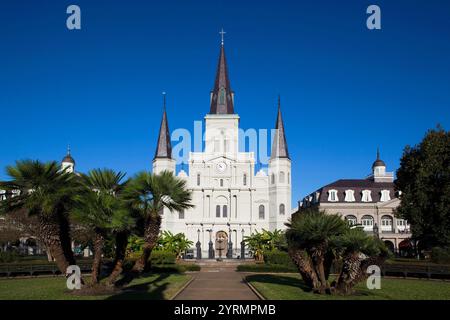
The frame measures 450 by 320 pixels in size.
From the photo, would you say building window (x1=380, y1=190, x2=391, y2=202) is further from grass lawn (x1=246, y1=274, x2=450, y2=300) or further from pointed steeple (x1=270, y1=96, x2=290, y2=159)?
grass lawn (x1=246, y1=274, x2=450, y2=300)

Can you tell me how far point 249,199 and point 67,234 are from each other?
4926cm

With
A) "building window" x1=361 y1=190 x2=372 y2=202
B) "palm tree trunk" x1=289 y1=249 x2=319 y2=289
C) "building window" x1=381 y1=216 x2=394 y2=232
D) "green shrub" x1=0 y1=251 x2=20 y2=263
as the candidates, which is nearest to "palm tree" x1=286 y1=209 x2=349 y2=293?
"palm tree trunk" x1=289 y1=249 x2=319 y2=289

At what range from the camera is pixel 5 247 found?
64500mm

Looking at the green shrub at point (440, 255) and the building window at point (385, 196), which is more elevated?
the building window at point (385, 196)

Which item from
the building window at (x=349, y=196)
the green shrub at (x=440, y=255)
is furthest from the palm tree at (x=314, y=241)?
the building window at (x=349, y=196)

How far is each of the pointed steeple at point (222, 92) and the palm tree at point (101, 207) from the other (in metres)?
51.3

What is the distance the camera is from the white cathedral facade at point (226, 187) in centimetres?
6794

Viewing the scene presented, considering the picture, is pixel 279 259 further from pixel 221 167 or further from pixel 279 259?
pixel 221 167

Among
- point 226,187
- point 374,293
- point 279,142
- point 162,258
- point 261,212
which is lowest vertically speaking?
point 374,293

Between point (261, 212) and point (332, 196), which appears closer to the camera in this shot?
point (261, 212)

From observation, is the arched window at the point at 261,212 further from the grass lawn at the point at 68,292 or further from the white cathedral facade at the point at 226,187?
the grass lawn at the point at 68,292

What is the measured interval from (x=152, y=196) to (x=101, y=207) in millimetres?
3294

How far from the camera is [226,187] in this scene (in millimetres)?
69188

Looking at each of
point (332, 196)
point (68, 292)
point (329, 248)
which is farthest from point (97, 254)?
point (332, 196)
